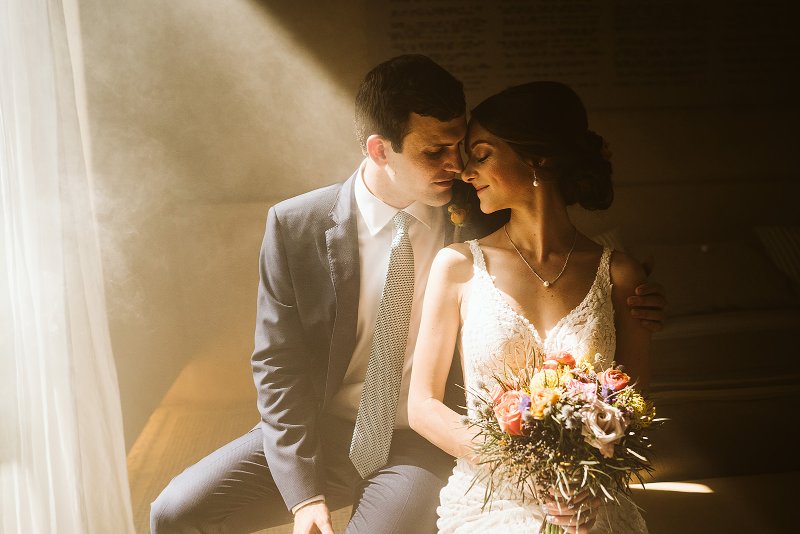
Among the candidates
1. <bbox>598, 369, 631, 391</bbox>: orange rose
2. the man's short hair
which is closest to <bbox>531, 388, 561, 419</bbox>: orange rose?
<bbox>598, 369, 631, 391</bbox>: orange rose

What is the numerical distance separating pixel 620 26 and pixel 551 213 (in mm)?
923

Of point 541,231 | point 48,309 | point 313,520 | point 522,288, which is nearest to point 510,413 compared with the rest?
point 522,288

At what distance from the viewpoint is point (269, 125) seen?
187 centimetres

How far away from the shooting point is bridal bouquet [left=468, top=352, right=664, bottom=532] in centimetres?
111

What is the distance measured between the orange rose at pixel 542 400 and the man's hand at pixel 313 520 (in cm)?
67

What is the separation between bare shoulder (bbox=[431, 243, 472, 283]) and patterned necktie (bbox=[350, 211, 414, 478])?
4.1 inches

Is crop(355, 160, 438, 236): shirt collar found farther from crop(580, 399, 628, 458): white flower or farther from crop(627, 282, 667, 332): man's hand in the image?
crop(580, 399, 628, 458): white flower

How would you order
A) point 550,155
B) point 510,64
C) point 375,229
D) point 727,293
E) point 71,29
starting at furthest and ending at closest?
point 727,293, point 510,64, point 71,29, point 375,229, point 550,155

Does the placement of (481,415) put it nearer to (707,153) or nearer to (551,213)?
(551,213)

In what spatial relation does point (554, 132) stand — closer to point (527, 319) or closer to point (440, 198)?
point (440, 198)

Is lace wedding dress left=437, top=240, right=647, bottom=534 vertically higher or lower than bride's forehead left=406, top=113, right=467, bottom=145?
lower

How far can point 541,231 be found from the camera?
153 cm

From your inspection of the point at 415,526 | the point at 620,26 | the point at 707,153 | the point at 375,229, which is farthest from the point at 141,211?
the point at 707,153

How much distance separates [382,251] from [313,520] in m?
0.65
